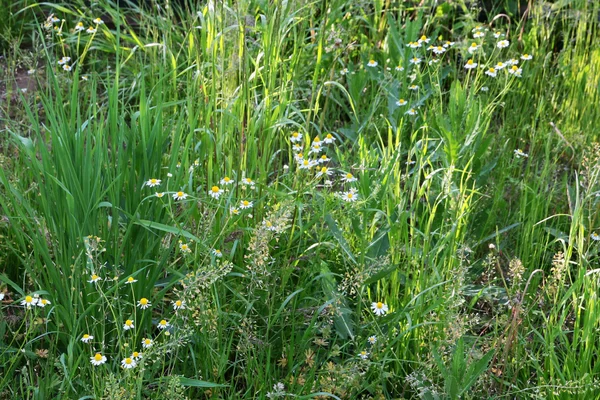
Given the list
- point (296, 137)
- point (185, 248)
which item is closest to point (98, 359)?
point (185, 248)

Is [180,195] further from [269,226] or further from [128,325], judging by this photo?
[128,325]

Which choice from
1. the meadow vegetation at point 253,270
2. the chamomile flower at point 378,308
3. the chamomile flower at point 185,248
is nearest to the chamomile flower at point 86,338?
the meadow vegetation at point 253,270

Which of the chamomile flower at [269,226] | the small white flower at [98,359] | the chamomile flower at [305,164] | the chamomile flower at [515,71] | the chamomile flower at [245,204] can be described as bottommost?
the small white flower at [98,359]

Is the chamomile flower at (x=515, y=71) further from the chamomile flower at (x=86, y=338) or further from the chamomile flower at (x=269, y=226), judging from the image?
the chamomile flower at (x=86, y=338)

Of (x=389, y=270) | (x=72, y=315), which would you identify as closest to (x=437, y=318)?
(x=389, y=270)

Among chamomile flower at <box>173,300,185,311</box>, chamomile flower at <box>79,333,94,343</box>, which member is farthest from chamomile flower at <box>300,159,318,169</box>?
chamomile flower at <box>79,333,94,343</box>

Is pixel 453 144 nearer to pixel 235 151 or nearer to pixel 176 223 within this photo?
pixel 235 151

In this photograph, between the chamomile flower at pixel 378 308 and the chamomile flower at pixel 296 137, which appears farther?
the chamomile flower at pixel 296 137

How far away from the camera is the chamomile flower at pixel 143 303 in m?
1.85

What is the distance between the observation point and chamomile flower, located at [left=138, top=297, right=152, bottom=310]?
185 centimetres

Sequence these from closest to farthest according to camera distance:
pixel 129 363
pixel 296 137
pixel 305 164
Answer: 1. pixel 129 363
2. pixel 305 164
3. pixel 296 137

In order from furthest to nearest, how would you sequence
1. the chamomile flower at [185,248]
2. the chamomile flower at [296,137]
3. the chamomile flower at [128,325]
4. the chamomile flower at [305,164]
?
the chamomile flower at [296,137], the chamomile flower at [305,164], the chamomile flower at [185,248], the chamomile flower at [128,325]

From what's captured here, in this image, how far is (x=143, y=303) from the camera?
1876mm

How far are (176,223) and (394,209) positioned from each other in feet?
2.17
